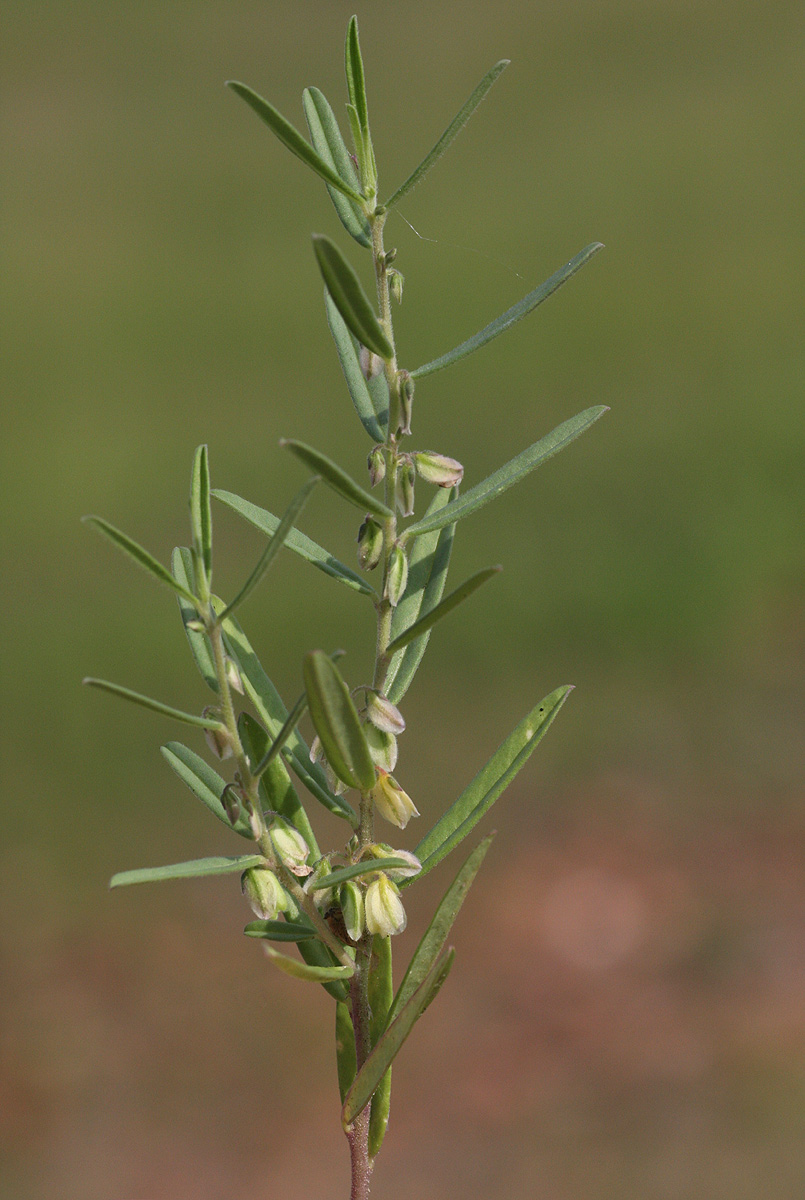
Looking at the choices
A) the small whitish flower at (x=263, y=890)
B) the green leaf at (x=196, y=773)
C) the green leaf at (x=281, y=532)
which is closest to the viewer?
the green leaf at (x=281, y=532)

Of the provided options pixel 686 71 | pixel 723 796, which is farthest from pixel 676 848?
pixel 686 71

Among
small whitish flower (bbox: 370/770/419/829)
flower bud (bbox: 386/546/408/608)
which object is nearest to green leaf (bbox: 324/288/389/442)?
flower bud (bbox: 386/546/408/608)

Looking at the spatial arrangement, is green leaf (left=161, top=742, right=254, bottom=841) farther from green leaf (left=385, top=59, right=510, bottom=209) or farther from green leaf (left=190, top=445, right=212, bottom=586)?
green leaf (left=385, top=59, right=510, bottom=209)

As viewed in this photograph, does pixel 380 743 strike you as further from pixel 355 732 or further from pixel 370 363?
pixel 370 363

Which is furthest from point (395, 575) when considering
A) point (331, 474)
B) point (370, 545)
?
point (331, 474)

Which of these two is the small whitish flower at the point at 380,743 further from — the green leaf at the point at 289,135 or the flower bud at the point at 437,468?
the green leaf at the point at 289,135

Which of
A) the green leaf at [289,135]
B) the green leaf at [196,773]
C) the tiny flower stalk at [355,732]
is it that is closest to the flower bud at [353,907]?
the tiny flower stalk at [355,732]

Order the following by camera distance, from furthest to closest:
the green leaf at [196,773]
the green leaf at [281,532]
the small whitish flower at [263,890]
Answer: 1. the green leaf at [196,773]
2. the small whitish flower at [263,890]
3. the green leaf at [281,532]
